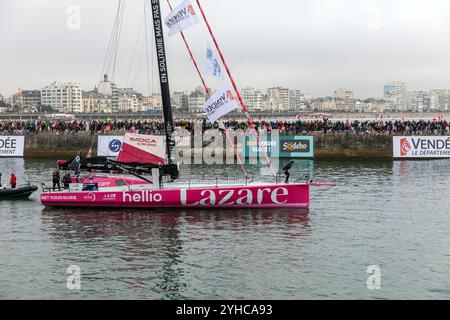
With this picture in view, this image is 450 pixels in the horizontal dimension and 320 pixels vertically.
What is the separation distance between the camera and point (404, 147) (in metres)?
57.7

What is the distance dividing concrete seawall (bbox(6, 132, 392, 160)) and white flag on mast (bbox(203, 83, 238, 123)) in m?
30.0

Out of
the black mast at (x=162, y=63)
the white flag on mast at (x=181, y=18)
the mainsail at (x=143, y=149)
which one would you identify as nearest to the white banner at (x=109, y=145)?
the mainsail at (x=143, y=149)

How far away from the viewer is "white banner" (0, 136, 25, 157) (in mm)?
61469

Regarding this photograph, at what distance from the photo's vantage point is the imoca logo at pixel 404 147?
189ft

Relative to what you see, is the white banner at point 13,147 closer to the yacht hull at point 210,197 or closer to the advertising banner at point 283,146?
the advertising banner at point 283,146

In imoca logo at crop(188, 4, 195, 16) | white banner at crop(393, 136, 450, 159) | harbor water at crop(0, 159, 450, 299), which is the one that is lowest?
harbor water at crop(0, 159, 450, 299)

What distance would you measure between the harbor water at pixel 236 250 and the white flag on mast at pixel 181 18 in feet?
30.0

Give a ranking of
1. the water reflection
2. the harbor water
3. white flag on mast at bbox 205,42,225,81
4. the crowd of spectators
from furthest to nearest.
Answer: the crowd of spectators → white flag on mast at bbox 205,42,225,81 → the water reflection → the harbor water

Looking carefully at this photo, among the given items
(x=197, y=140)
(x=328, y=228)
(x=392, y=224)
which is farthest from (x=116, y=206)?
(x=197, y=140)

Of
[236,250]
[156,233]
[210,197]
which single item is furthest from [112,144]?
[236,250]

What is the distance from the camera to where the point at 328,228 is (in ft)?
86.9

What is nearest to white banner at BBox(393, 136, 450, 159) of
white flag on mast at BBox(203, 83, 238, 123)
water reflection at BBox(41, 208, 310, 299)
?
water reflection at BBox(41, 208, 310, 299)

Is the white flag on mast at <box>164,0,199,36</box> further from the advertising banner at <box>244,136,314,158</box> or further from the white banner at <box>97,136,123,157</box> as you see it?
the advertising banner at <box>244,136,314,158</box>
